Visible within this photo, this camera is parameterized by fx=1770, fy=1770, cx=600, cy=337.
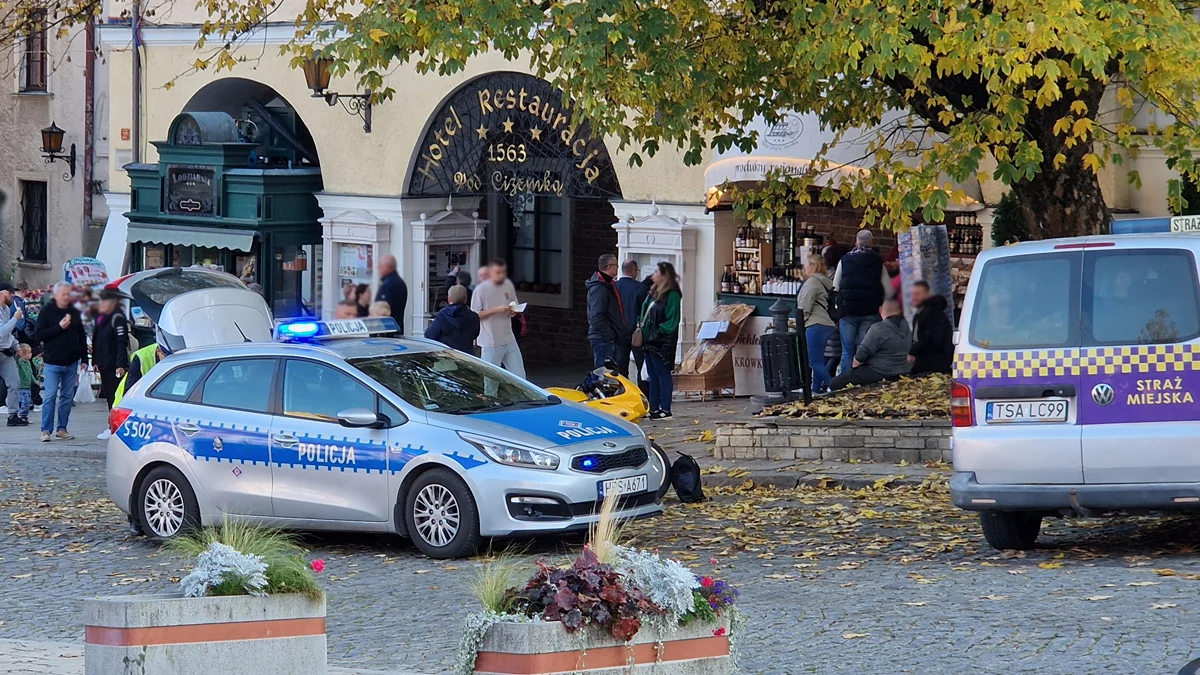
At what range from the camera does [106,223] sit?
2847 centimetres

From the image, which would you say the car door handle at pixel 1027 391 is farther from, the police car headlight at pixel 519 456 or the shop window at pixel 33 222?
the shop window at pixel 33 222

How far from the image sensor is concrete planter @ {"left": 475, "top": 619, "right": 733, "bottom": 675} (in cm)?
545

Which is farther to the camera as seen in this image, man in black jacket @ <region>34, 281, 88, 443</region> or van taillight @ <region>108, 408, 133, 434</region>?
man in black jacket @ <region>34, 281, 88, 443</region>

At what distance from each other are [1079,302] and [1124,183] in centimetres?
910

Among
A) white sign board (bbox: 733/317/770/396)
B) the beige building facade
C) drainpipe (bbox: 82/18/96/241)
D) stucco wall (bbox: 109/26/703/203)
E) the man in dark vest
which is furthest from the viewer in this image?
the beige building facade

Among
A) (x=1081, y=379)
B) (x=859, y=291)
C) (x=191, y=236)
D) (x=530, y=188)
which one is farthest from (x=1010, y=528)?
(x=191, y=236)

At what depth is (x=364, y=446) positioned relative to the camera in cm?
1123

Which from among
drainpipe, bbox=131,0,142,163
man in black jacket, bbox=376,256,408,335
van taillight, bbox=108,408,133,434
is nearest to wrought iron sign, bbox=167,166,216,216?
drainpipe, bbox=131,0,142,163

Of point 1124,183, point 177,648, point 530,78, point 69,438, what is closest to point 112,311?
point 69,438

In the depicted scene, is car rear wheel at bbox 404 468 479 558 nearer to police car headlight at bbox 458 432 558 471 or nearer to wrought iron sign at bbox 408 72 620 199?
police car headlight at bbox 458 432 558 471

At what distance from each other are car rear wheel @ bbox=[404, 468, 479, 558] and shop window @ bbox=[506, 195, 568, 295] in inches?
537

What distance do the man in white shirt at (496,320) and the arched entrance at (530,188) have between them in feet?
12.2

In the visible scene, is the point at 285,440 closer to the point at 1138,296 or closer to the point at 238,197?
the point at 1138,296

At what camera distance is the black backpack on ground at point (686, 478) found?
12961 mm
